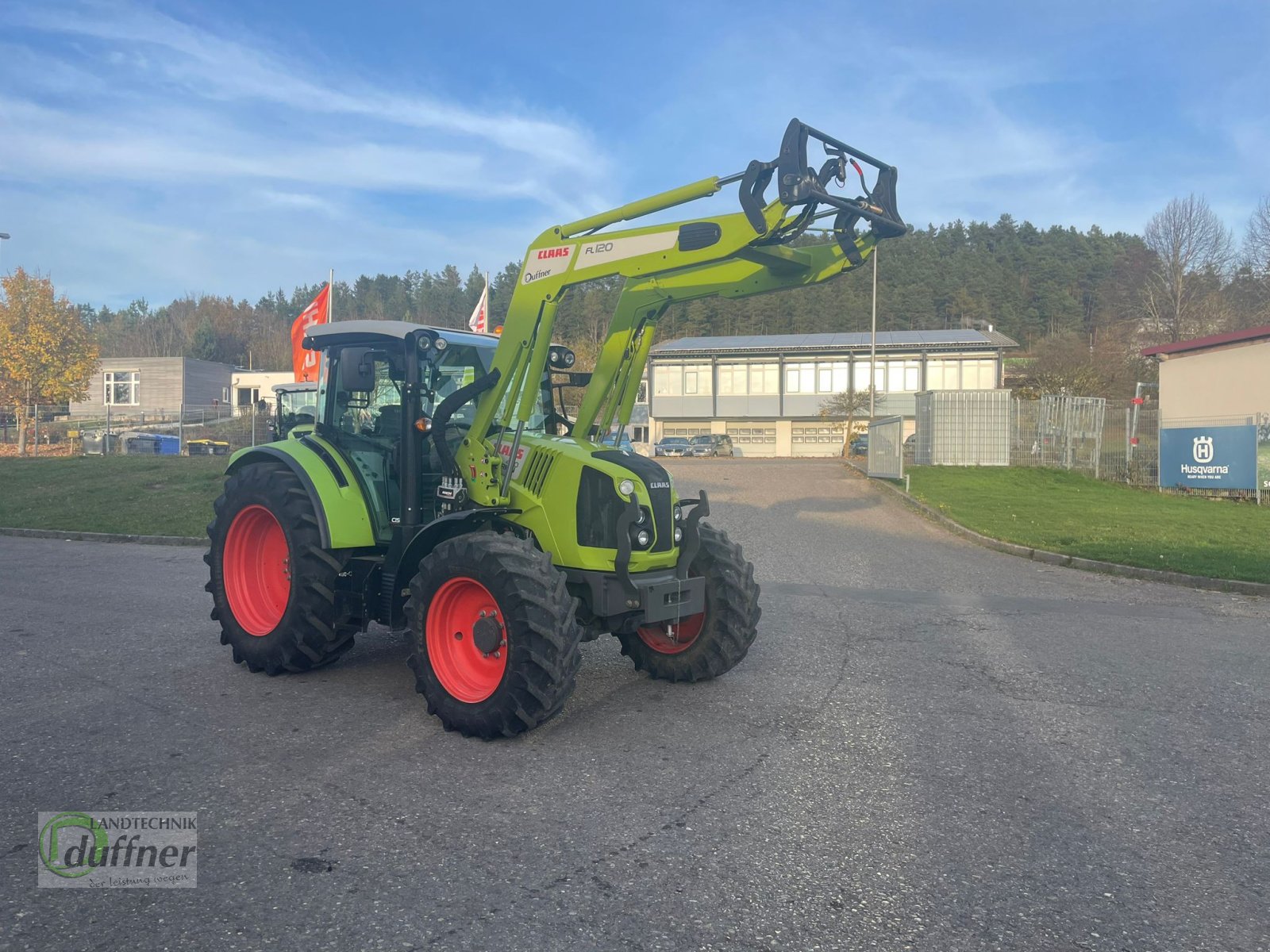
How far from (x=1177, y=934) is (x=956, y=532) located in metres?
15.1

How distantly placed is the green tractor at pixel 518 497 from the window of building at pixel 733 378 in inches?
2296

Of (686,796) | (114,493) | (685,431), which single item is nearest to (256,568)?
(686,796)

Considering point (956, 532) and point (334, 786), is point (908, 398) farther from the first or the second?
point (334, 786)

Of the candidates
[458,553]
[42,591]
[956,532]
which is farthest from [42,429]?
[458,553]

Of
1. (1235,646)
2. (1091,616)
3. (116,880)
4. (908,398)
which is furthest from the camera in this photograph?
(908,398)

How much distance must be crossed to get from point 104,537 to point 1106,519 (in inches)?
737

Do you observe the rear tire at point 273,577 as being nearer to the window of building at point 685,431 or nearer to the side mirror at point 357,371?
the side mirror at point 357,371

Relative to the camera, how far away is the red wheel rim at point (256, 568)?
743 centimetres

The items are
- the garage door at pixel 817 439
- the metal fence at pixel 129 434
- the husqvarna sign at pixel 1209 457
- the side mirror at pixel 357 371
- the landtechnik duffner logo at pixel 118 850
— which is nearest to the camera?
the landtechnik duffner logo at pixel 118 850

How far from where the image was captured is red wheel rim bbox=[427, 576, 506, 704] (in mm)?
5793

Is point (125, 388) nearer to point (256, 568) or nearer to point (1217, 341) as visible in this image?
point (1217, 341)

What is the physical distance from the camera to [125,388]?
62.3m

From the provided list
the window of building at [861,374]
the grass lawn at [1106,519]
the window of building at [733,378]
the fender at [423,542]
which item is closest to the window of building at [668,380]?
the window of building at [733,378]

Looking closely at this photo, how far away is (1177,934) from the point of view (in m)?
3.46
